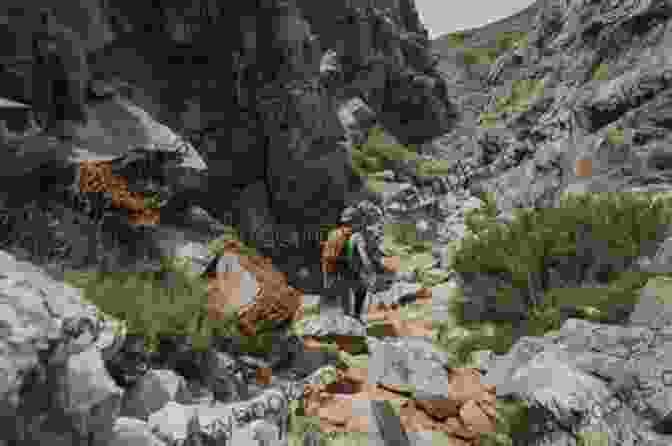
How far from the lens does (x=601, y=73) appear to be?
17312 mm

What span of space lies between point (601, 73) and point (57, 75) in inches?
753

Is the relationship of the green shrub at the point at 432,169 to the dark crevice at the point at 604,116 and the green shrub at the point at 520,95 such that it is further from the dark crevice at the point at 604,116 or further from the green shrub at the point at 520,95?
the dark crevice at the point at 604,116

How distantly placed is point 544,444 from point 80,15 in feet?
36.8

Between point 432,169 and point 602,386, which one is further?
point 432,169

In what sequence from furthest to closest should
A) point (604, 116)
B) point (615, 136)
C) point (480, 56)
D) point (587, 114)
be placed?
point (480, 56) → point (587, 114) → point (604, 116) → point (615, 136)

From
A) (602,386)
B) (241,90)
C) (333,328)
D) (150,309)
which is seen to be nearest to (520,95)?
(241,90)

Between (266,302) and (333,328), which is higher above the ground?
(266,302)

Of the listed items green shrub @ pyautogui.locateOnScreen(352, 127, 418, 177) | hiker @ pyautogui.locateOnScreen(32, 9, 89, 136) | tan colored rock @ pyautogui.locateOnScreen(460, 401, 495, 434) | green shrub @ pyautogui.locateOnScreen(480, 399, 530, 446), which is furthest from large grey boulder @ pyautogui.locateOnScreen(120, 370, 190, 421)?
green shrub @ pyautogui.locateOnScreen(352, 127, 418, 177)

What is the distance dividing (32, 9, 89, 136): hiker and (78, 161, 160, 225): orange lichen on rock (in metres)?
1.51

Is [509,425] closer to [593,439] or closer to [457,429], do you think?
[457,429]


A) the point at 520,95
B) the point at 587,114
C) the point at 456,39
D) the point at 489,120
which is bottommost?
the point at 587,114

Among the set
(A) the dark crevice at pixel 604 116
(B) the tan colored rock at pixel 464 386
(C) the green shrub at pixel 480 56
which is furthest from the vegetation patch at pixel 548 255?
(C) the green shrub at pixel 480 56

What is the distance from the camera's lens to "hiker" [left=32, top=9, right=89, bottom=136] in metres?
7.86

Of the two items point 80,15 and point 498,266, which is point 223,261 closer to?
point 498,266
